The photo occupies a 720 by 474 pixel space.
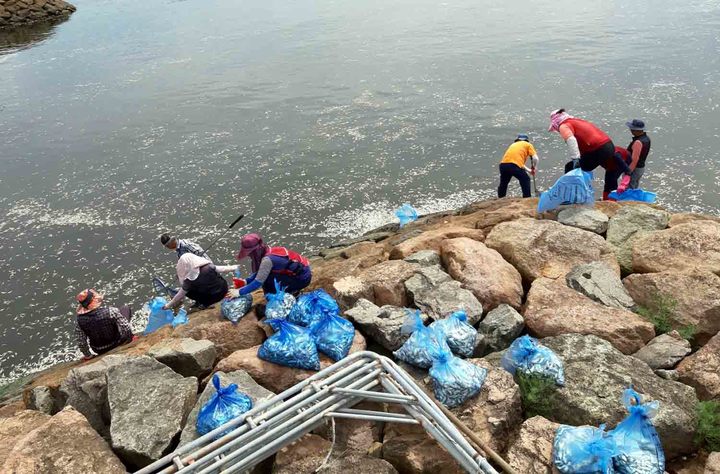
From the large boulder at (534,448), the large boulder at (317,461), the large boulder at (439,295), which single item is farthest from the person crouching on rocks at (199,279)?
the large boulder at (534,448)

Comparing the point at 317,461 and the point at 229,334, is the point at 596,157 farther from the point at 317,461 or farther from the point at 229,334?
the point at 317,461

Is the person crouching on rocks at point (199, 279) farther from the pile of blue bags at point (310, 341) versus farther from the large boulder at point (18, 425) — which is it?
the large boulder at point (18, 425)

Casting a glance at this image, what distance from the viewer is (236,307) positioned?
6.48 meters

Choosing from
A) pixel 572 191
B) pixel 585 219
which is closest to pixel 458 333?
pixel 585 219

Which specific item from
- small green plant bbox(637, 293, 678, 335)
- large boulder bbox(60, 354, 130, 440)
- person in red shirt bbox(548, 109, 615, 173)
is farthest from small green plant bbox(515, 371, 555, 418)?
person in red shirt bbox(548, 109, 615, 173)

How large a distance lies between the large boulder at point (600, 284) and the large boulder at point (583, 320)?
0.68 ft

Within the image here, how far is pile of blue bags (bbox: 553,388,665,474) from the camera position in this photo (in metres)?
3.66

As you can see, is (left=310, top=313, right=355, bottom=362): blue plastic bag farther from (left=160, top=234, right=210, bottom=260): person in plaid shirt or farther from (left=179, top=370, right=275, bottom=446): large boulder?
(left=160, top=234, right=210, bottom=260): person in plaid shirt

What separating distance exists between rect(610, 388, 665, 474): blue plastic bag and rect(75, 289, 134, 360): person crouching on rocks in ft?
21.8

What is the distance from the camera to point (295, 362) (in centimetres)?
507

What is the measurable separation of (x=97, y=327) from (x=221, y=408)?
402 centimetres

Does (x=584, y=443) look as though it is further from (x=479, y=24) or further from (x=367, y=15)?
(x=367, y=15)

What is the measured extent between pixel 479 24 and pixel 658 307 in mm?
25425

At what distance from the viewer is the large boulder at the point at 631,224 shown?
7.42m
